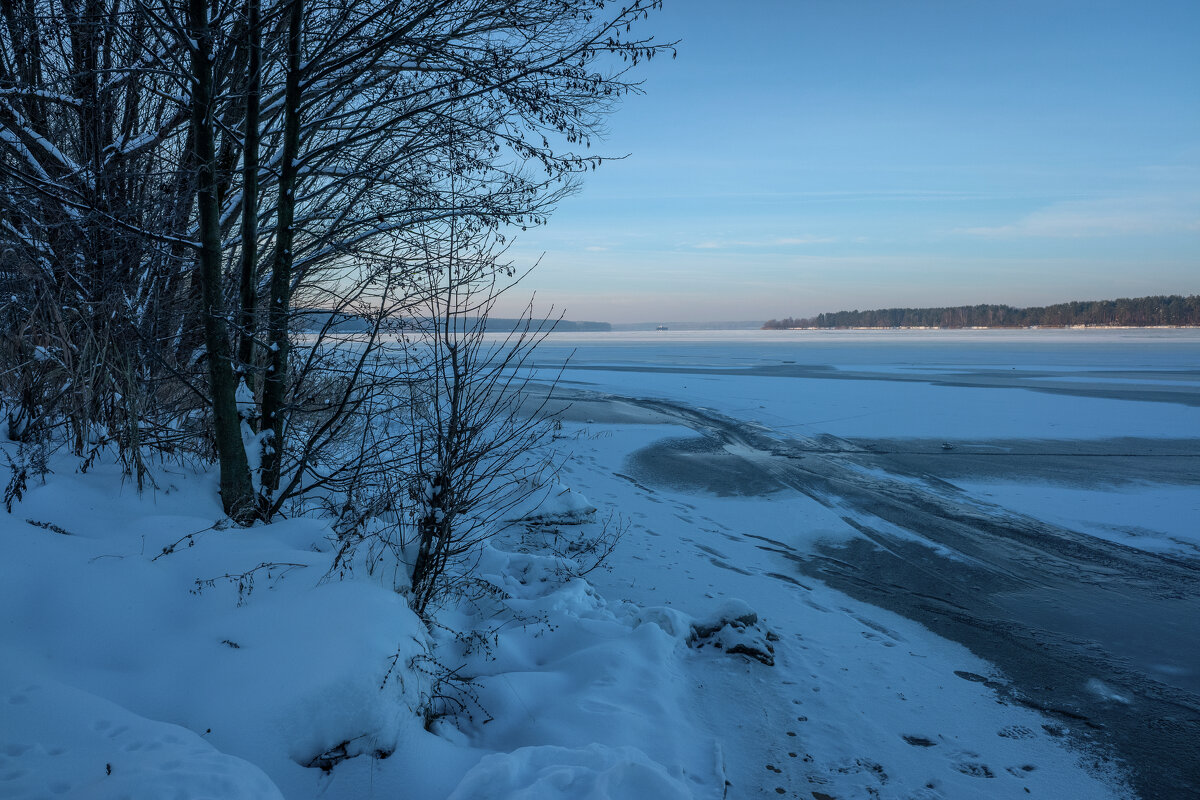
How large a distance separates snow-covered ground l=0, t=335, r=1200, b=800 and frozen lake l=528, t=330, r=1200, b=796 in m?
0.60

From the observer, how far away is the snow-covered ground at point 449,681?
263 centimetres

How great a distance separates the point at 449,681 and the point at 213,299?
111 inches

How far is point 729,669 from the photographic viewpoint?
4562 mm

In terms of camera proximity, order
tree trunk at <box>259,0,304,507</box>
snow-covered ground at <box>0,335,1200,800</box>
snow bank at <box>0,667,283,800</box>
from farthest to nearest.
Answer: tree trunk at <box>259,0,304,507</box>
snow-covered ground at <box>0,335,1200,800</box>
snow bank at <box>0,667,283,800</box>

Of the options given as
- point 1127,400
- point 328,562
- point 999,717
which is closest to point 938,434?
point 1127,400

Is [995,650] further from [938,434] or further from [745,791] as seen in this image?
[938,434]

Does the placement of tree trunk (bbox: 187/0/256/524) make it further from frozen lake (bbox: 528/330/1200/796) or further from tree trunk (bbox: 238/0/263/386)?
frozen lake (bbox: 528/330/1200/796)

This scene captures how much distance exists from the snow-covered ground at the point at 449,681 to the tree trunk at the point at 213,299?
0.30 metres

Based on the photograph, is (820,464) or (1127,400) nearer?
(820,464)

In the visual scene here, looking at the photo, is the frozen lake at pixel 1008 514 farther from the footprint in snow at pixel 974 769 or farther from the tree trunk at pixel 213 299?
the tree trunk at pixel 213 299

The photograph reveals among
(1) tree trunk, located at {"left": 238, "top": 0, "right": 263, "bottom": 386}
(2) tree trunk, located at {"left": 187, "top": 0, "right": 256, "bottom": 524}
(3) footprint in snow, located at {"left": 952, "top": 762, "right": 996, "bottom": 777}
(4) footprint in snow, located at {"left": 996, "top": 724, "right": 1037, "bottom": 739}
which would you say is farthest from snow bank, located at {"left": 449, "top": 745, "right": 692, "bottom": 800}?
(1) tree trunk, located at {"left": 238, "top": 0, "right": 263, "bottom": 386}

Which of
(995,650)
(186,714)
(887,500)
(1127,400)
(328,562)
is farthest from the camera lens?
(1127,400)

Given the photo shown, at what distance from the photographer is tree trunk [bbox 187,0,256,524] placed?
159 inches

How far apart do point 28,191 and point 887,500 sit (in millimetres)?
9621
